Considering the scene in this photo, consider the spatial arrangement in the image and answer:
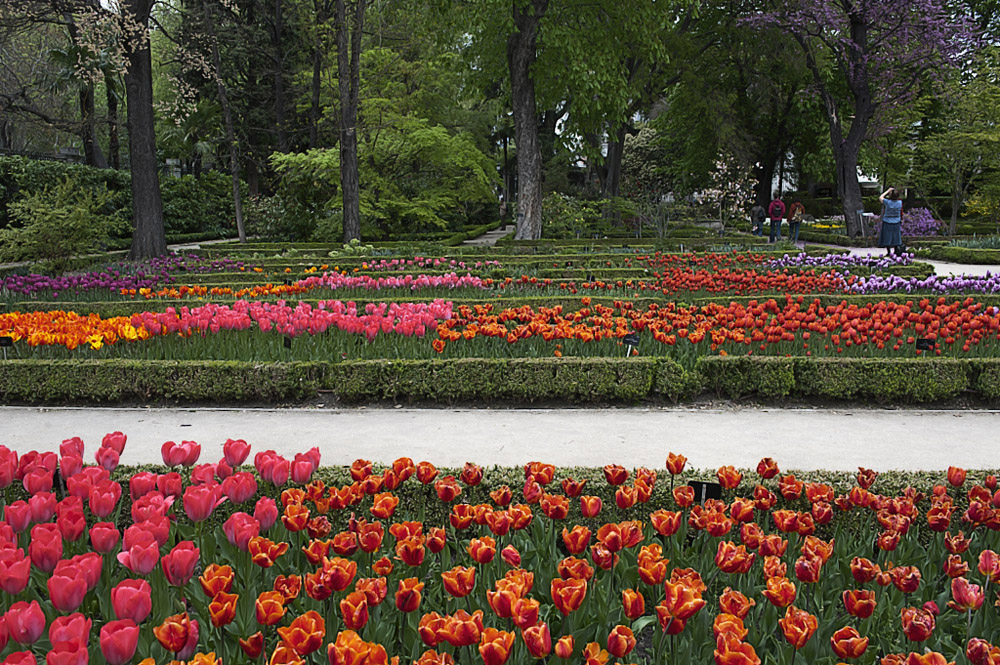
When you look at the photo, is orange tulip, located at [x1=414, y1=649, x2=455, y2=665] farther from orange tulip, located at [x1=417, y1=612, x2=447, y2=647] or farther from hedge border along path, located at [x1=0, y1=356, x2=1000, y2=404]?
hedge border along path, located at [x1=0, y1=356, x2=1000, y2=404]

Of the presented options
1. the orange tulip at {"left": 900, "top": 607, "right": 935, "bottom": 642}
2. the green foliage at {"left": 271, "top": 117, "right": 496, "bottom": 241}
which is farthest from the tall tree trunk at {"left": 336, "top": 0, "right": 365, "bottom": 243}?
the orange tulip at {"left": 900, "top": 607, "right": 935, "bottom": 642}

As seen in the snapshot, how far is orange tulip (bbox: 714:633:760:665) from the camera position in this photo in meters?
1.64

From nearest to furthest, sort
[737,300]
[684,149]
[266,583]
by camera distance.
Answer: [266,583]
[737,300]
[684,149]

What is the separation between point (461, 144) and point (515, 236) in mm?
3568

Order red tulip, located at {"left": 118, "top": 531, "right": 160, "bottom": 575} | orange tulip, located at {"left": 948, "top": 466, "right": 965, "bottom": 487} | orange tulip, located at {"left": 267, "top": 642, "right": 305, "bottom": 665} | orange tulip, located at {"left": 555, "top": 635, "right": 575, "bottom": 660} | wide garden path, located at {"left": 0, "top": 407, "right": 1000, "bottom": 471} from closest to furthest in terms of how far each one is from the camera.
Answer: orange tulip, located at {"left": 267, "top": 642, "right": 305, "bottom": 665}
orange tulip, located at {"left": 555, "top": 635, "right": 575, "bottom": 660}
red tulip, located at {"left": 118, "top": 531, "right": 160, "bottom": 575}
orange tulip, located at {"left": 948, "top": 466, "right": 965, "bottom": 487}
wide garden path, located at {"left": 0, "top": 407, "right": 1000, "bottom": 471}

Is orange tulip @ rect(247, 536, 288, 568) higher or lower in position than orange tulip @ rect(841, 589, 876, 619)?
higher

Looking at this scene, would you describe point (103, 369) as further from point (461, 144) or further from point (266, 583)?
point (461, 144)

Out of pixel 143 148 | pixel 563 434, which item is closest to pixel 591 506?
pixel 563 434

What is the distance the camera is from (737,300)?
946cm

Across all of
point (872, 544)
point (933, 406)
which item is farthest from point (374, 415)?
point (933, 406)

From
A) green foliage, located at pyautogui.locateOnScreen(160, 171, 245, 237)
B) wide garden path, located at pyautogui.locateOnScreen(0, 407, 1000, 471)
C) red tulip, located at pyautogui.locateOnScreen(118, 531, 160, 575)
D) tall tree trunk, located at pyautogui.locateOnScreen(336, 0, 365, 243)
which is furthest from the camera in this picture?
green foliage, located at pyautogui.locateOnScreen(160, 171, 245, 237)

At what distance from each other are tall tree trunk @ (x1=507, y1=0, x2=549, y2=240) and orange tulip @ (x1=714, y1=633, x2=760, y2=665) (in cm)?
2016

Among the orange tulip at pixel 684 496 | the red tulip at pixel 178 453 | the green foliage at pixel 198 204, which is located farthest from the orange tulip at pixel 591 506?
the green foliage at pixel 198 204

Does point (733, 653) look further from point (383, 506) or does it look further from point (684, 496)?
point (383, 506)
